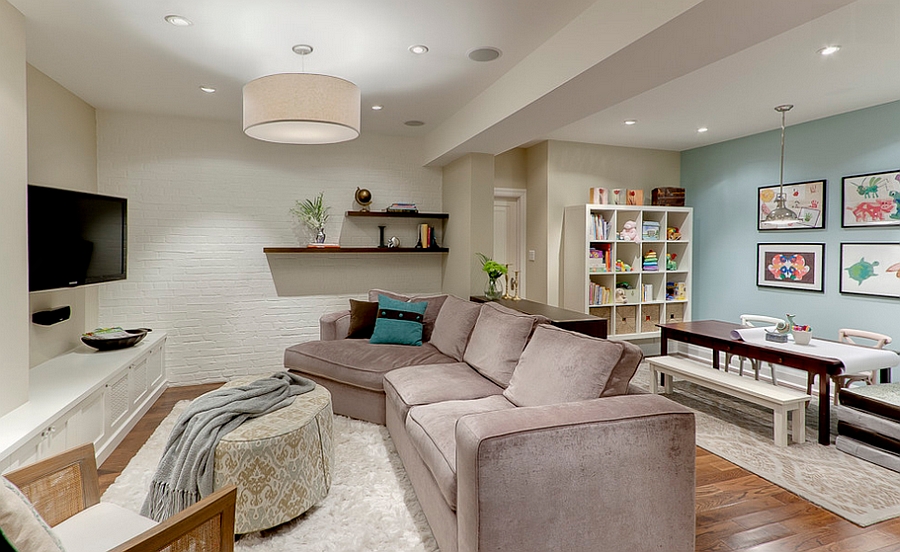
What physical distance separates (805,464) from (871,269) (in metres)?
2.35

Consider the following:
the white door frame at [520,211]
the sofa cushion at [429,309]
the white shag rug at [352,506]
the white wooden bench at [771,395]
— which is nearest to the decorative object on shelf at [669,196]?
the white door frame at [520,211]

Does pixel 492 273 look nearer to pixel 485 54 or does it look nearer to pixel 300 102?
pixel 485 54

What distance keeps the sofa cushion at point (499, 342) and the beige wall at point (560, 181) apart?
258 cm

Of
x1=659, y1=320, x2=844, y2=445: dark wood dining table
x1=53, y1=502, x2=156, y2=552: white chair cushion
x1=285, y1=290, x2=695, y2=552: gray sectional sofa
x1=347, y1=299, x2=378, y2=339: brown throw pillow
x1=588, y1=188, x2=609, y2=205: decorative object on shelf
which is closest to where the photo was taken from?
x1=53, y1=502, x2=156, y2=552: white chair cushion

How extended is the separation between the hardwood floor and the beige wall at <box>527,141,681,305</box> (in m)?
3.14

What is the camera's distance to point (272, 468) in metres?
2.20

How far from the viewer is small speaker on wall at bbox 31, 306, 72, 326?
3256mm

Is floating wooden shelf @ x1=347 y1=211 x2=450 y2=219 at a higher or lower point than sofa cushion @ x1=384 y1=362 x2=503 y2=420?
higher

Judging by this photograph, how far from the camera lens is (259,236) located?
4887 mm

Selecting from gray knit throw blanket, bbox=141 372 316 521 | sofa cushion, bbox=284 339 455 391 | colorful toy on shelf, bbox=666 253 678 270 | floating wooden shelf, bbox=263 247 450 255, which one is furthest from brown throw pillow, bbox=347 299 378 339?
colorful toy on shelf, bbox=666 253 678 270

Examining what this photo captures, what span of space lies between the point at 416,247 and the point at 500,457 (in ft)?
12.7

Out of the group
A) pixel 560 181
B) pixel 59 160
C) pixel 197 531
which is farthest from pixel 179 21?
pixel 560 181

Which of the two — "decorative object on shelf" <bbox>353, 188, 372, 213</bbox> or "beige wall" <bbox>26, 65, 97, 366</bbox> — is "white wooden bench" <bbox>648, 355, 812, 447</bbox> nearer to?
"decorative object on shelf" <bbox>353, 188, 372, 213</bbox>

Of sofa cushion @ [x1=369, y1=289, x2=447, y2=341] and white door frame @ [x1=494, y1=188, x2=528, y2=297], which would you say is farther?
white door frame @ [x1=494, y1=188, x2=528, y2=297]
